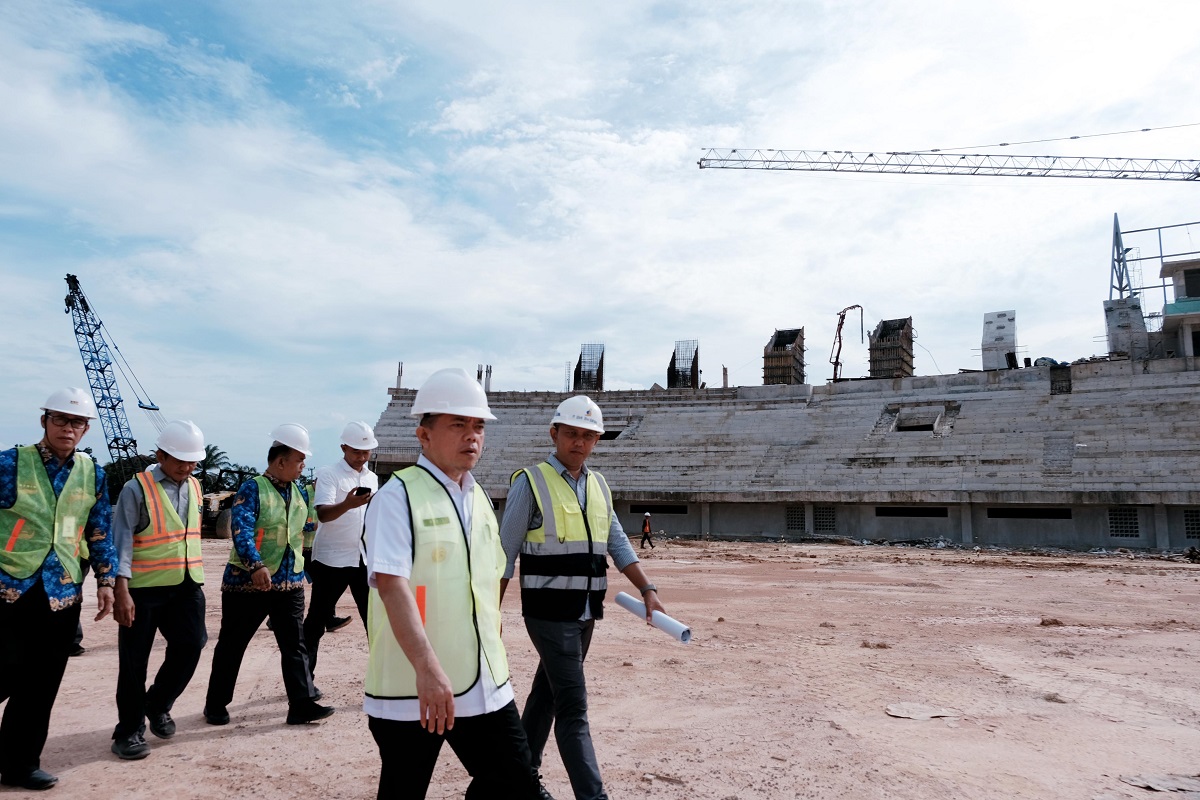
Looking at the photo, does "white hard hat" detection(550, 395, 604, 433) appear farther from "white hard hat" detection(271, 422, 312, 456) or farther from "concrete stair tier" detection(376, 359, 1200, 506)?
"concrete stair tier" detection(376, 359, 1200, 506)

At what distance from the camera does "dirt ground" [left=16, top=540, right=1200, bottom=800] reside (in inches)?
153

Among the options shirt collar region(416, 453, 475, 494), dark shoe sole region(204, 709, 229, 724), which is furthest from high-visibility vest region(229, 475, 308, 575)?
shirt collar region(416, 453, 475, 494)

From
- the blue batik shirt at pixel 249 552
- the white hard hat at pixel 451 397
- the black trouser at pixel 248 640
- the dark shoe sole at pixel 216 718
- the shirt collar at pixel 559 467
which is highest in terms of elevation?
the white hard hat at pixel 451 397

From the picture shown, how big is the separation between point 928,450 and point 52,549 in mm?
27443

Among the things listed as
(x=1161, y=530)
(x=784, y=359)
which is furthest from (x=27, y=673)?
(x=784, y=359)

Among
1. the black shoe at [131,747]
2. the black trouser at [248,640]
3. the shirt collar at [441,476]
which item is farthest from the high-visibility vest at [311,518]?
the shirt collar at [441,476]

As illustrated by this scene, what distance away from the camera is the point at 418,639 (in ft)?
7.11

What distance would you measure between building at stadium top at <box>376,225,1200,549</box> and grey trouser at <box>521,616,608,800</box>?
23.8 metres

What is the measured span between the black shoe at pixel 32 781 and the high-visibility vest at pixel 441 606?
259 centimetres

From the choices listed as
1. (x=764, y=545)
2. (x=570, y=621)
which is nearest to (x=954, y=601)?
(x=570, y=621)

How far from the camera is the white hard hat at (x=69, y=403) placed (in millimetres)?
4008

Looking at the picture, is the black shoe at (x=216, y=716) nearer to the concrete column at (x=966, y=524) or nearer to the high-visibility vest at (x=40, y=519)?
the high-visibility vest at (x=40, y=519)

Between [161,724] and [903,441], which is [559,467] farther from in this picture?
[903,441]

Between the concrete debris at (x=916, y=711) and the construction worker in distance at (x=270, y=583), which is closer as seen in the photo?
the construction worker in distance at (x=270, y=583)
